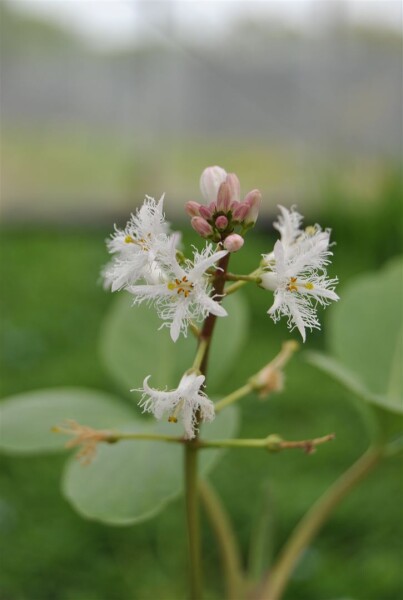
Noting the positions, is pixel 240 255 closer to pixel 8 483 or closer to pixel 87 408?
pixel 8 483

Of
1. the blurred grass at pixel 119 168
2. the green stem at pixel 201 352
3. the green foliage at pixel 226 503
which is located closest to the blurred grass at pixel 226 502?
the green foliage at pixel 226 503

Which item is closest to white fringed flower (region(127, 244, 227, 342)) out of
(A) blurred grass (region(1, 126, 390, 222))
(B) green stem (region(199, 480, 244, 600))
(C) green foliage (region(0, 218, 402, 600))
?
(C) green foliage (region(0, 218, 402, 600))

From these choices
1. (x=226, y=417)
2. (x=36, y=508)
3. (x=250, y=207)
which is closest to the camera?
(x=250, y=207)

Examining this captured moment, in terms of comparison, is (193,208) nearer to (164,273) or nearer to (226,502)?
(164,273)

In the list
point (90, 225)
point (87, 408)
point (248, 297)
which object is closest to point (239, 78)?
point (90, 225)

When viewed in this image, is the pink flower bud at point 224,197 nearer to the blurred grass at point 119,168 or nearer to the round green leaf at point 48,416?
the round green leaf at point 48,416

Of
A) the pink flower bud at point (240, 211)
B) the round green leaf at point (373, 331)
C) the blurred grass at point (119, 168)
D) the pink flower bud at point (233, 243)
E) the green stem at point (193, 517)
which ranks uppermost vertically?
the pink flower bud at point (240, 211)

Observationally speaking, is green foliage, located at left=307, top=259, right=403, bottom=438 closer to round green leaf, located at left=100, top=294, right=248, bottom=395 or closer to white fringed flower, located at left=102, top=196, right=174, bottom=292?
round green leaf, located at left=100, top=294, right=248, bottom=395
